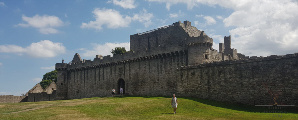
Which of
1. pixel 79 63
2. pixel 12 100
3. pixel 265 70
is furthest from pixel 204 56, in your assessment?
pixel 12 100

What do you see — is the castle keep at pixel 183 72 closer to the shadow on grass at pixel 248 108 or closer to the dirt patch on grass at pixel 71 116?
the shadow on grass at pixel 248 108

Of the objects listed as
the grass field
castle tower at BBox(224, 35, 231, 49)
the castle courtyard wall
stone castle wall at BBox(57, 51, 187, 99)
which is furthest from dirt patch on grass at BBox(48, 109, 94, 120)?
castle tower at BBox(224, 35, 231, 49)

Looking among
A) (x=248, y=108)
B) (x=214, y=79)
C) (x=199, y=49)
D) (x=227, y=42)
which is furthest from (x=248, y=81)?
(x=227, y=42)

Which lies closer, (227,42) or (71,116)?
(71,116)

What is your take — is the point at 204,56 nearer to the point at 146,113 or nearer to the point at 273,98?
the point at 273,98

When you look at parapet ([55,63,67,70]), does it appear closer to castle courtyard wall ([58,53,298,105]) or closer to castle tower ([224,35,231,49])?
castle courtyard wall ([58,53,298,105])

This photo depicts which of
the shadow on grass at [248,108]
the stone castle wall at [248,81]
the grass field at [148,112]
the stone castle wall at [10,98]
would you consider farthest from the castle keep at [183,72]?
the stone castle wall at [10,98]

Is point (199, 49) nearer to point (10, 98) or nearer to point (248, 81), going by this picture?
point (248, 81)

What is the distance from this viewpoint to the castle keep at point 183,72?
22141 millimetres

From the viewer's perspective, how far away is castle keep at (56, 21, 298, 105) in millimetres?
22141

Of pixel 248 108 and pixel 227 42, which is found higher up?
pixel 227 42

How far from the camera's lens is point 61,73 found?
5050cm

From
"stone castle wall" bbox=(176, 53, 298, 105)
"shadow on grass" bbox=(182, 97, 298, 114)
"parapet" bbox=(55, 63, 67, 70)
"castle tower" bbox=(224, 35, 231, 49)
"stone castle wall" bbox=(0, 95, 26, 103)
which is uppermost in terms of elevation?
"castle tower" bbox=(224, 35, 231, 49)

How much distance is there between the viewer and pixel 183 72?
94.8ft
